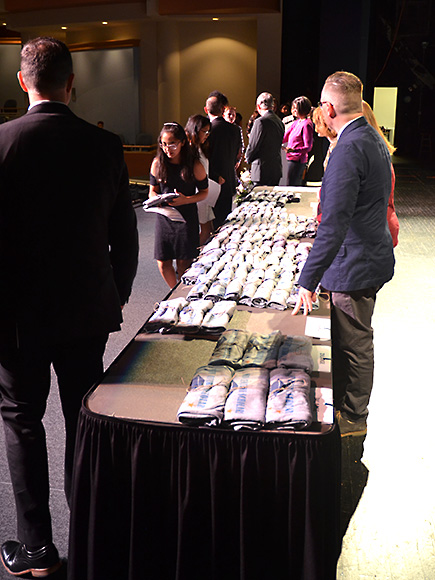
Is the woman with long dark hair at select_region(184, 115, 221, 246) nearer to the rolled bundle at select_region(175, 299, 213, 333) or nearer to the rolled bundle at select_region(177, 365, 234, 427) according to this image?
the rolled bundle at select_region(175, 299, 213, 333)

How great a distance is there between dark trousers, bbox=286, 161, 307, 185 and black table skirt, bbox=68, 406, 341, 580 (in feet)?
23.5

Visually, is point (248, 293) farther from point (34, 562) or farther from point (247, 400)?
point (34, 562)

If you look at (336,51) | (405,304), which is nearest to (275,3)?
(336,51)

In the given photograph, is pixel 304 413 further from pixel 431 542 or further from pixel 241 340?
pixel 431 542

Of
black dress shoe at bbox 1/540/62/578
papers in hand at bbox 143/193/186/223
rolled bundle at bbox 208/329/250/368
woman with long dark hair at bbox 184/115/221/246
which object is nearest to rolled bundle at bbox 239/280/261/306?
rolled bundle at bbox 208/329/250/368

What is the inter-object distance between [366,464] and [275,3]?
35.3 ft

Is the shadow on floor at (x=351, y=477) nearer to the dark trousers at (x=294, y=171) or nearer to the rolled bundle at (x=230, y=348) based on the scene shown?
the rolled bundle at (x=230, y=348)

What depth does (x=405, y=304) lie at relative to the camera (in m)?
4.84

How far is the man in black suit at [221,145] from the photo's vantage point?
5.45m

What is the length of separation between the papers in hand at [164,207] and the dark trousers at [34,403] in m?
1.92

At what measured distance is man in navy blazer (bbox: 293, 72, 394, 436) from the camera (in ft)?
7.39

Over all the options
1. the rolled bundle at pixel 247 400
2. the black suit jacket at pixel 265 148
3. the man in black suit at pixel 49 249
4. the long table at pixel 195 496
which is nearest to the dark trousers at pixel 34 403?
the man in black suit at pixel 49 249

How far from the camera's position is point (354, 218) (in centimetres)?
241

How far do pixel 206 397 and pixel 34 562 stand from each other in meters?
0.88
